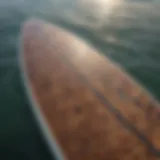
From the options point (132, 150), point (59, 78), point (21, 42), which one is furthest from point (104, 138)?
point (21, 42)

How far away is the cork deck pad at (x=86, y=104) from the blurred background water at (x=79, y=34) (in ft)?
0.30

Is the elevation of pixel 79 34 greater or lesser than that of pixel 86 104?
greater

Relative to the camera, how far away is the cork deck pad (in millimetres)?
1161

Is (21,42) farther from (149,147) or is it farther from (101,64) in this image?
(149,147)

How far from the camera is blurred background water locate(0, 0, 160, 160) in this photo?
135 centimetres

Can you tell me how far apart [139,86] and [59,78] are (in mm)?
398

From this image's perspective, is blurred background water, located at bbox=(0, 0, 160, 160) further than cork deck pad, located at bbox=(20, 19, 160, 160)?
Yes

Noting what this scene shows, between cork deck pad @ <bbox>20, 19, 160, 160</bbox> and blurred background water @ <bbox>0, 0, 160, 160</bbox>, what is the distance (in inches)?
3.6

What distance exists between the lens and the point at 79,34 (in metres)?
2.04

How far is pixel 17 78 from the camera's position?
1674mm

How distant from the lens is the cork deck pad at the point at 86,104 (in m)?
1.16

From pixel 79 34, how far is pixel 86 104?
0.80 m

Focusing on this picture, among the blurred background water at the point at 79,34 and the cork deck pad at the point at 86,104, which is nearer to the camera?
the cork deck pad at the point at 86,104

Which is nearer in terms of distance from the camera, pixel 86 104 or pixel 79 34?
pixel 86 104
